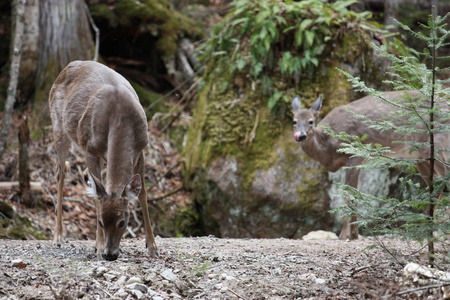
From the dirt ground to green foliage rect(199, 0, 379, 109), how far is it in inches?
205

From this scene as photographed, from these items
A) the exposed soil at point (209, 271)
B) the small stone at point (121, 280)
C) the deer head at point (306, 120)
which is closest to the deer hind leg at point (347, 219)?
the deer head at point (306, 120)

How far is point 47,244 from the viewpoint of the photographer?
641 centimetres

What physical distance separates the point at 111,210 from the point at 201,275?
1.05 meters

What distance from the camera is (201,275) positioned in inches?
187

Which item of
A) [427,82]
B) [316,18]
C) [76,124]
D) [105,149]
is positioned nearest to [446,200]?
[427,82]

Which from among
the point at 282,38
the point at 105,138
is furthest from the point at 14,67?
the point at 282,38

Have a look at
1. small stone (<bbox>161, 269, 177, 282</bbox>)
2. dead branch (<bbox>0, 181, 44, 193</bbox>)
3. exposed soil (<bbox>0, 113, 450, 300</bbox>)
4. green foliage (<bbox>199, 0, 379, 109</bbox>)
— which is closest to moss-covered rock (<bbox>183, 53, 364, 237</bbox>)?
green foliage (<bbox>199, 0, 379, 109</bbox>)

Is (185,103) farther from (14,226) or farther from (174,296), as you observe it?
(174,296)

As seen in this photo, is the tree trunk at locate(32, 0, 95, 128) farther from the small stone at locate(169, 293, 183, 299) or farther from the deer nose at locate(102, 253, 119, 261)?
the small stone at locate(169, 293, 183, 299)

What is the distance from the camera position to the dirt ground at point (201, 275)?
13.6 feet

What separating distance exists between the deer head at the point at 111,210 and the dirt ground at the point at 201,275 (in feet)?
0.53

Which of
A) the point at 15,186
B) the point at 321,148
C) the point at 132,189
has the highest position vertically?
the point at 132,189

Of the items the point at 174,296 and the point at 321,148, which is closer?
the point at 174,296

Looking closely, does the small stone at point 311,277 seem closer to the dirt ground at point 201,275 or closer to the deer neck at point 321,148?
the dirt ground at point 201,275
